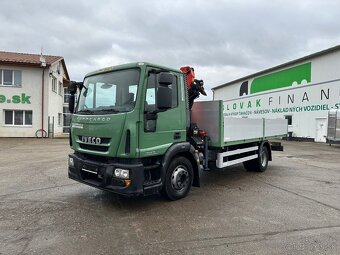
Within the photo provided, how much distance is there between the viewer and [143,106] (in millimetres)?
4996

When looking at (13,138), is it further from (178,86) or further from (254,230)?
(254,230)

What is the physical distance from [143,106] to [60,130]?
25826 mm

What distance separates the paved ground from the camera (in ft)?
12.7

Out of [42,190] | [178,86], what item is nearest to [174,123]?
[178,86]

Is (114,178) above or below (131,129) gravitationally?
below

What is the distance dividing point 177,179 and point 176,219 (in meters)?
1.03

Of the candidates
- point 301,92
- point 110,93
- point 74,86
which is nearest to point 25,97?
point 74,86

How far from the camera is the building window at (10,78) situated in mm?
22125

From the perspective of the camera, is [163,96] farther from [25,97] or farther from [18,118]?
[18,118]

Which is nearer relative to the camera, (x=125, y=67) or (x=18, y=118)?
(x=125, y=67)

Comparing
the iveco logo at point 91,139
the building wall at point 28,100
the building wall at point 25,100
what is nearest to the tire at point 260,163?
the iveco logo at point 91,139

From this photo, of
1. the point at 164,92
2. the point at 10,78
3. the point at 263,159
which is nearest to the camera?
the point at 164,92

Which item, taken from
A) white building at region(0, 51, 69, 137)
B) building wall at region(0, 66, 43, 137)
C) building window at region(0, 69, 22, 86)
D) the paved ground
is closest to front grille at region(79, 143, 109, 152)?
the paved ground

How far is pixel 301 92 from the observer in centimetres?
2667
